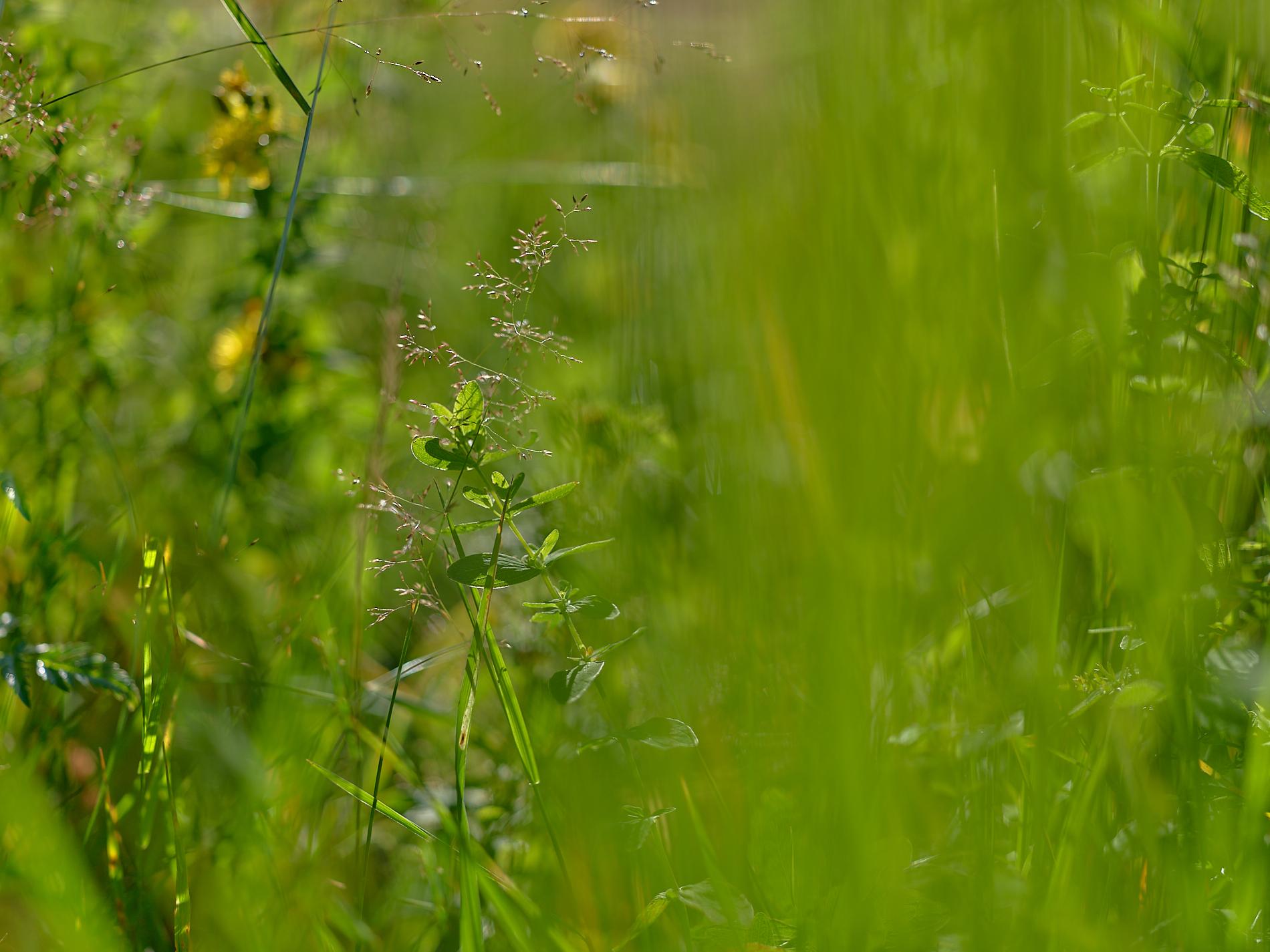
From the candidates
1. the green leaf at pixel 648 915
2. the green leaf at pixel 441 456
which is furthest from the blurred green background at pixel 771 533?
the green leaf at pixel 441 456

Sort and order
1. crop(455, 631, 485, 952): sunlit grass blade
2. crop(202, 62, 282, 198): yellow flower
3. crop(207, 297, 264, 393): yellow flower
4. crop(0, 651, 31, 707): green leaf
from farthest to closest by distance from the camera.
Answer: crop(207, 297, 264, 393): yellow flower → crop(202, 62, 282, 198): yellow flower → crop(0, 651, 31, 707): green leaf → crop(455, 631, 485, 952): sunlit grass blade

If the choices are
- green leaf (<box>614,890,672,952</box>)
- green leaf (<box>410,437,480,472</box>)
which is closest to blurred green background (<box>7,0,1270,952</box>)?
green leaf (<box>614,890,672,952</box>)

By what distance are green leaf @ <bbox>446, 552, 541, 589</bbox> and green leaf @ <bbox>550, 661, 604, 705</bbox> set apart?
2.5 inches

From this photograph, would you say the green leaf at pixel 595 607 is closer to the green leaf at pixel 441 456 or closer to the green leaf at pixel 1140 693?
the green leaf at pixel 441 456

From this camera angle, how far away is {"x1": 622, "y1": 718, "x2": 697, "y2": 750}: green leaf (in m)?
0.60

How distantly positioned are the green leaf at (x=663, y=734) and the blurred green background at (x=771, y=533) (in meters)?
0.03

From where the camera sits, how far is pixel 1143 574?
2.02 ft

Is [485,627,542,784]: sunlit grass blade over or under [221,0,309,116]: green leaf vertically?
under

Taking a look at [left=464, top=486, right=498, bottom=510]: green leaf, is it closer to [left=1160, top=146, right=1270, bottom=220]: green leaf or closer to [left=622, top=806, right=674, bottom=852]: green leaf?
[left=622, top=806, right=674, bottom=852]: green leaf

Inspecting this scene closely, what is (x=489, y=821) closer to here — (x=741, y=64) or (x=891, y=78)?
(x=891, y=78)

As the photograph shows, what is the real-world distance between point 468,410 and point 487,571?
0.10 m

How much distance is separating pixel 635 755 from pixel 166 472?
2.62ft

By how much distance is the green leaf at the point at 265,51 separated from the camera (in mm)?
715

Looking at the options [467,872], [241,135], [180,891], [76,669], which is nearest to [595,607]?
[467,872]
